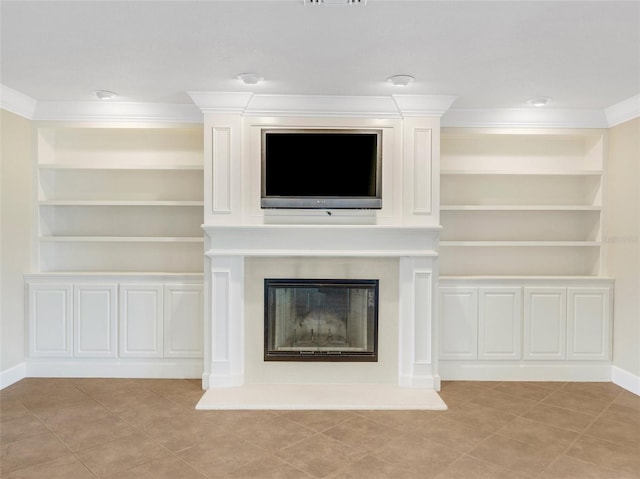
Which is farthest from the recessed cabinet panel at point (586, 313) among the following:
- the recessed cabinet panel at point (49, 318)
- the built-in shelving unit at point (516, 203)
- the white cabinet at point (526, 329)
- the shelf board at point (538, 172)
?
the recessed cabinet panel at point (49, 318)

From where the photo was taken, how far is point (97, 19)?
95.4 inches

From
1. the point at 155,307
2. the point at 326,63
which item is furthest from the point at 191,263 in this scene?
the point at 326,63

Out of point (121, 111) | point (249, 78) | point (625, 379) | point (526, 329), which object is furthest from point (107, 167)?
point (625, 379)

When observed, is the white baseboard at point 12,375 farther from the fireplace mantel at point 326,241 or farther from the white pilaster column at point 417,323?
the white pilaster column at point 417,323

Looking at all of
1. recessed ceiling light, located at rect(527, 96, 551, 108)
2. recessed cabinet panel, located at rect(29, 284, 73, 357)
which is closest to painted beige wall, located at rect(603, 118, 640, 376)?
recessed ceiling light, located at rect(527, 96, 551, 108)

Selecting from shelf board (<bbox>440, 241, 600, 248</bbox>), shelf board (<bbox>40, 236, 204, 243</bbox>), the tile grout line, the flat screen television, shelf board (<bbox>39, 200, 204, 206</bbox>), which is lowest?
the tile grout line

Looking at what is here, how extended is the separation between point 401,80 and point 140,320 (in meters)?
3.18

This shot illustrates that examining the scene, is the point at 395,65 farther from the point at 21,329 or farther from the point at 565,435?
the point at 21,329

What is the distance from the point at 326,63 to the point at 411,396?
273cm

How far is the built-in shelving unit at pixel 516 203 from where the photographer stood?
4.50 metres

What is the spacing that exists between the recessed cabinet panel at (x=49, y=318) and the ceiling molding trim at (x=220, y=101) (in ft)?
7.05

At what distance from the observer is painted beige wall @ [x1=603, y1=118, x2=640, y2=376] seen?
3.96 m

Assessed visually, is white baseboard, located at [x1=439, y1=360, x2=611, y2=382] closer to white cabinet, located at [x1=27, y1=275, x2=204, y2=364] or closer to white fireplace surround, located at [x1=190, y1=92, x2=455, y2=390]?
A: white fireplace surround, located at [x1=190, y1=92, x2=455, y2=390]

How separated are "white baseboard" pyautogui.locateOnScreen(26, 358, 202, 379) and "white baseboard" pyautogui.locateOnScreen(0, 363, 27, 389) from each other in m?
0.06
